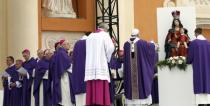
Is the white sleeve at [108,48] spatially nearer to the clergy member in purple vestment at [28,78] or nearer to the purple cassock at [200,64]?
the purple cassock at [200,64]

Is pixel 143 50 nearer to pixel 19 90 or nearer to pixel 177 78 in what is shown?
pixel 177 78

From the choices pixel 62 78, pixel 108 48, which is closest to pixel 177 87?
pixel 108 48

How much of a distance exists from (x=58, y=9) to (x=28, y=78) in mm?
4986

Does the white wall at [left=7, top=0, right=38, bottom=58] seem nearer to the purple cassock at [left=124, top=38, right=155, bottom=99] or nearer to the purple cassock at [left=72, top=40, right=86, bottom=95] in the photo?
the purple cassock at [left=72, top=40, right=86, bottom=95]

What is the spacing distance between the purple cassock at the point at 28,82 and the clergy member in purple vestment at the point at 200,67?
3.60 meters

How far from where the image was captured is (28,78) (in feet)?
49.3

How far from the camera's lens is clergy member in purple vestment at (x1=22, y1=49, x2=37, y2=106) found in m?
14.9

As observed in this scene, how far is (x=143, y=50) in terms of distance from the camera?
14336 mm

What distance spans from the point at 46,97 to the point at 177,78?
2996 millimetres

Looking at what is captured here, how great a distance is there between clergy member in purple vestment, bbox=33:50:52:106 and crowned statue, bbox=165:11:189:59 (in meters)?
2.80

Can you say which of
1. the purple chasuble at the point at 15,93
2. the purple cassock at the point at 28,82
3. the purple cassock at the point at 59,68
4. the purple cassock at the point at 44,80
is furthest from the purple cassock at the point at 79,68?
the purple chasuble at the point at 15,93

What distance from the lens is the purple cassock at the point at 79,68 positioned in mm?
13797

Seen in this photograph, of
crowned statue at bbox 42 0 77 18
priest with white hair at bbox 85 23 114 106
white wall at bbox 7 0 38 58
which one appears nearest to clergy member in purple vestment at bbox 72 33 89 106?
priest with white hair at bbox 85 23 114 106

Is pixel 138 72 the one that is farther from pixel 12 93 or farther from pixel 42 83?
pixel 12 93
